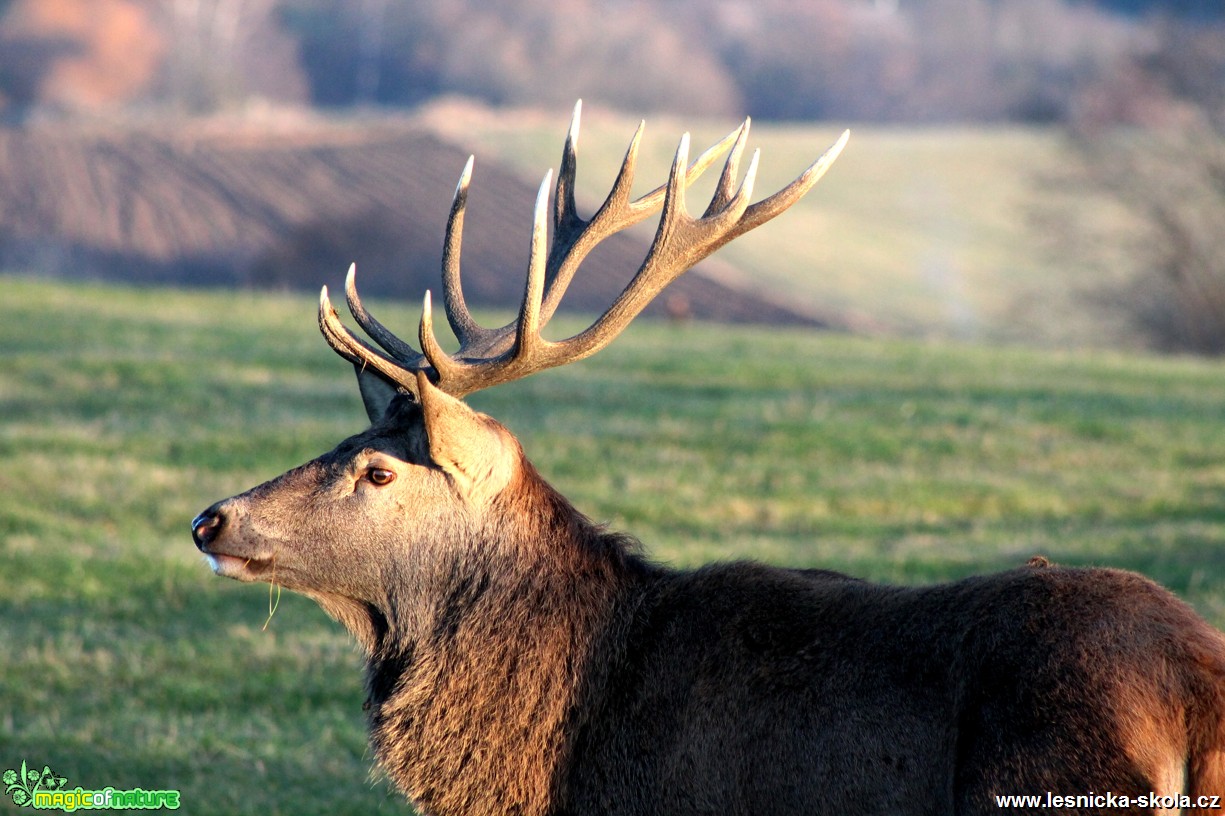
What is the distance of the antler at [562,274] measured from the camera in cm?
454

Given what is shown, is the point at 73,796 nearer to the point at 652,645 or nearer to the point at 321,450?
the point at 652,645

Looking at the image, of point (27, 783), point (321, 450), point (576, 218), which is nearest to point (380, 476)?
point (576, 218)

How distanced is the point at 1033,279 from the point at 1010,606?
46.5 metres

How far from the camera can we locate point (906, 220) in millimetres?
54875

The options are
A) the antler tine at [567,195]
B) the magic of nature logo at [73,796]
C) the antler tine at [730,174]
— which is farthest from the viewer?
the magic of nature logo at [73,796]

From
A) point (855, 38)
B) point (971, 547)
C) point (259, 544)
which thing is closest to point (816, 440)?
point (971, 547)

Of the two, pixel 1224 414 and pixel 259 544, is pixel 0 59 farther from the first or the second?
pixel 259 544

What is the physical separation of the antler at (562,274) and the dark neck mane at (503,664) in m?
0.43

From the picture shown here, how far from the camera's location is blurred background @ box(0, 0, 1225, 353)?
3550cm

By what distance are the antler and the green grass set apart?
3142 cm

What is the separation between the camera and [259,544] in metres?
4.46

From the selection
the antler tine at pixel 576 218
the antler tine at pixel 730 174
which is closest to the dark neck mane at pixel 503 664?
the antler tine at pixel 576 218

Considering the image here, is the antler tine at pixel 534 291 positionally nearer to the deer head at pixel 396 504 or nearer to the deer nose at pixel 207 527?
the deer head at pixel 396 504

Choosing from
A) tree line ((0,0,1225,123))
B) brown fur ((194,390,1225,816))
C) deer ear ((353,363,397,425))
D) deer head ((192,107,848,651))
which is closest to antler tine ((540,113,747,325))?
deer head ((192,107,848,651))
